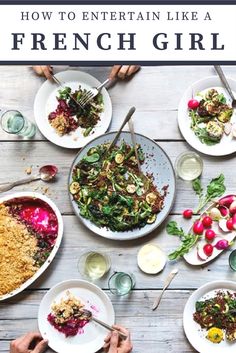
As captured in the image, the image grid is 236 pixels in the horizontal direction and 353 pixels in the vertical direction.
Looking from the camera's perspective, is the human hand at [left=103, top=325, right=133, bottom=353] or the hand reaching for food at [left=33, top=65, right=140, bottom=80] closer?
the human hand at [left=103, top=325, right=133, bottom=353]

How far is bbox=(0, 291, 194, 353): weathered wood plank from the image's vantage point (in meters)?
3.31

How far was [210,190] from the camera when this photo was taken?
10.8ft

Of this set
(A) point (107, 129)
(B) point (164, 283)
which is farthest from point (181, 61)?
(B) point (164, 283)

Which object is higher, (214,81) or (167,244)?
(214,81)

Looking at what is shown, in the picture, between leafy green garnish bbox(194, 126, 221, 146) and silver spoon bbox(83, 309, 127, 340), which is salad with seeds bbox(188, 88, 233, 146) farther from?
silver spoon bbox(83, 309, 127, 340)

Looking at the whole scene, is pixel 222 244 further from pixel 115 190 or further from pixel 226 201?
pixel 115 190

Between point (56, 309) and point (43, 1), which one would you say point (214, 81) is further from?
point (56, 309)

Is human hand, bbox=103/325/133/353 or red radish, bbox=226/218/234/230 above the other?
red radish, bbox=226/218/234/230

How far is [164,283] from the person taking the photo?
3303 mm

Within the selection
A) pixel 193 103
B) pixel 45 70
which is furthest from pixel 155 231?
pixel 45 70

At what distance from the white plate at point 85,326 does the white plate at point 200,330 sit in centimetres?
30

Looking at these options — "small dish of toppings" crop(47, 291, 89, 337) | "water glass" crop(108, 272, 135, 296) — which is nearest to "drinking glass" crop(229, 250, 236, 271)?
"water glass" crop(108, 272, 135, 296)

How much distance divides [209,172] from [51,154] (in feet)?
2.10

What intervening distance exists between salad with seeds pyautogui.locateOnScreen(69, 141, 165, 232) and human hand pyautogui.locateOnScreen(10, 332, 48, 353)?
20.0 inches
